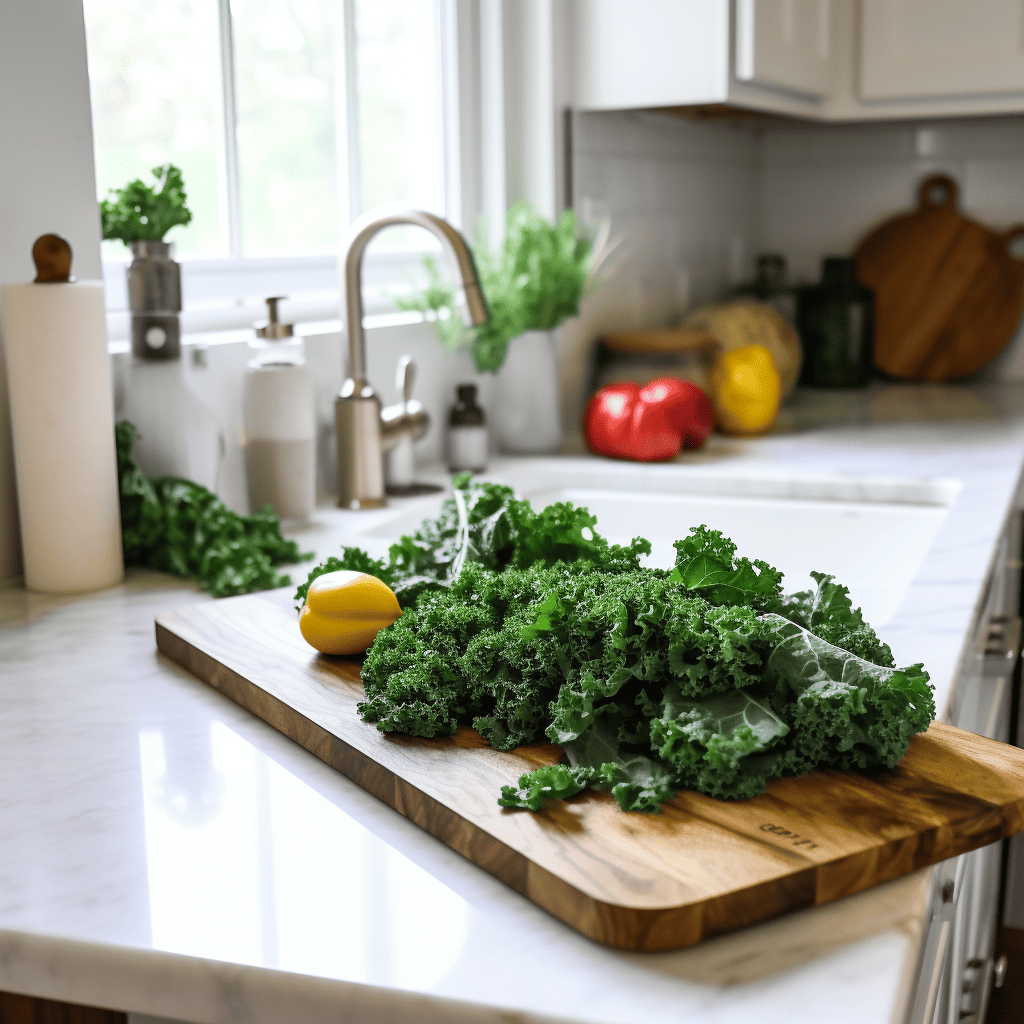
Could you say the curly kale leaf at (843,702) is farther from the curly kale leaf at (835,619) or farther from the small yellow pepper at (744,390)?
the small yellow pepper at (744,390)

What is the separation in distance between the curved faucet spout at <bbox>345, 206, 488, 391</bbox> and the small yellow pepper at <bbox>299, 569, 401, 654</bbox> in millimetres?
668

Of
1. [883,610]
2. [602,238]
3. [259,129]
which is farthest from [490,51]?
[883,610]

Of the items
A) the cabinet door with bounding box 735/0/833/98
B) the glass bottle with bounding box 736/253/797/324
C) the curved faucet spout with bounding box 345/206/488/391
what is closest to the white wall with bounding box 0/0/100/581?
the curved faucet spout with bounding box 345/206/488/391

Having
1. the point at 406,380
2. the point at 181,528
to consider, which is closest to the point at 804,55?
the point at 406,380

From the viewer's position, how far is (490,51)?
76.7 inches

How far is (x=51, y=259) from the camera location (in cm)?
106

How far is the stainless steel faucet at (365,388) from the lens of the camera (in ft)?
4.70

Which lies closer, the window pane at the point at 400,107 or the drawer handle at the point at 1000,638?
the drawer handle at the point at 1000,638

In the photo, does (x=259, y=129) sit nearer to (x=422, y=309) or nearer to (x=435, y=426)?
(x=422, y=309)

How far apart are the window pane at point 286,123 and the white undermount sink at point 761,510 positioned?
0.45m

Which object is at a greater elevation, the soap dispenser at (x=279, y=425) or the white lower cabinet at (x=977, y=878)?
the soap dispenser at (x=279, y=425)

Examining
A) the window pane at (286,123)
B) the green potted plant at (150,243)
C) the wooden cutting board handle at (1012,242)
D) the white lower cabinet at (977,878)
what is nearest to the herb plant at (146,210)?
the green potted plant at (150,243)

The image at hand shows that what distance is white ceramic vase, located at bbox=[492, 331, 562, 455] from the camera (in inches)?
73.2

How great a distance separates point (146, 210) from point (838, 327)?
1.80 metres
